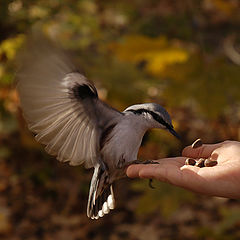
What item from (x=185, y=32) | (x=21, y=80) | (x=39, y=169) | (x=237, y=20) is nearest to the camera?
(x=21, y=80)

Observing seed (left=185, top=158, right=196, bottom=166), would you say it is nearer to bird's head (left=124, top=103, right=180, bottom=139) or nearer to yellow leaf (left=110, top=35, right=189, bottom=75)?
bird's head (left=124, top=103, right=180, bottom=139)

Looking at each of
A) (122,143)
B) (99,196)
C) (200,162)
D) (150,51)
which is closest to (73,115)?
(122,143)

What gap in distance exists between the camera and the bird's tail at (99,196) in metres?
1.73

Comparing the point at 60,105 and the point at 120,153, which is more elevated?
the point at 60,105

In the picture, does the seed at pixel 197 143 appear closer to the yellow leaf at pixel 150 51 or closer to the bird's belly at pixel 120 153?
the bird's belly at pixel 120 153

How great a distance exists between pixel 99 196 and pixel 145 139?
1.79 meters

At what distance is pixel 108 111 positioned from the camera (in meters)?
1.56

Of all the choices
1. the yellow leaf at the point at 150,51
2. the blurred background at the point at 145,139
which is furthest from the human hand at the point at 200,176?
the yellow leaf at the point at 150,51

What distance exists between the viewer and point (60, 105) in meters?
1.56

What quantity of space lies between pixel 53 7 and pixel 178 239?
5.62 ft

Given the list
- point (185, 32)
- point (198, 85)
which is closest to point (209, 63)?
point (198, 85)

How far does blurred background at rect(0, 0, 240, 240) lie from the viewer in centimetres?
271

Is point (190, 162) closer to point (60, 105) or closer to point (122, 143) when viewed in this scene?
point (122, 143)

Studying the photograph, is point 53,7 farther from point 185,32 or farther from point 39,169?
point 39,169
